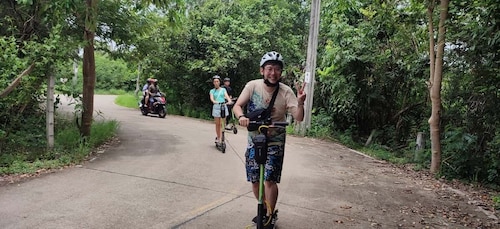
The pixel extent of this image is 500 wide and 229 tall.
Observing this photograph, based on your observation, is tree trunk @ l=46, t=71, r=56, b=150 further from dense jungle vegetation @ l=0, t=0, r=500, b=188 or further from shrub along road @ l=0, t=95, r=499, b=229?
shrub along road @ l=0, t=95, r=499, b=229

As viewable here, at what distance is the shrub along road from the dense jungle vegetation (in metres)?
1.48

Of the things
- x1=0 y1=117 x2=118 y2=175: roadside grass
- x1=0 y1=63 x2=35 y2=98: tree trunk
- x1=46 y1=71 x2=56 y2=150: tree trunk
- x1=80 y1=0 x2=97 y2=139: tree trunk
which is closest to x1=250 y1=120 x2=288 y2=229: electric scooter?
x1=0 y1=117 x2=118 y2=175: roadside grass

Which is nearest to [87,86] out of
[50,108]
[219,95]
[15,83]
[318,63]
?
[50,108]

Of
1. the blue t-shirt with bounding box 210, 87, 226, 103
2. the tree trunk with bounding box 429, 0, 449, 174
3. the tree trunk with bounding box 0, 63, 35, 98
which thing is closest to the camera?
the tree trunk with bounding box 0, 63, 35, 98

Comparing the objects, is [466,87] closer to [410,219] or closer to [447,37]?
[447,37]

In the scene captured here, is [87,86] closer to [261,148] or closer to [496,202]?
[261,148]

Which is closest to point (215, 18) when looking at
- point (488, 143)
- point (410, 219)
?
point (488, 143)

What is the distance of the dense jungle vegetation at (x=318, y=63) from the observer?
7.37m

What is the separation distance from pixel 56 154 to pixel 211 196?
3537 mm

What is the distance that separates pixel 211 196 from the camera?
19.0 feet

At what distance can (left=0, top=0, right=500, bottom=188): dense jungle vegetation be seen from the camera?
737 cm

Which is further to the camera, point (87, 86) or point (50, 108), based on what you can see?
point (87, 86)

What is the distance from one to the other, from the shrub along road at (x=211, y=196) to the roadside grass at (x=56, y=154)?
31cm

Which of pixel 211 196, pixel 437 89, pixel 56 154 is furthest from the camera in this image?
pixel 437 89
